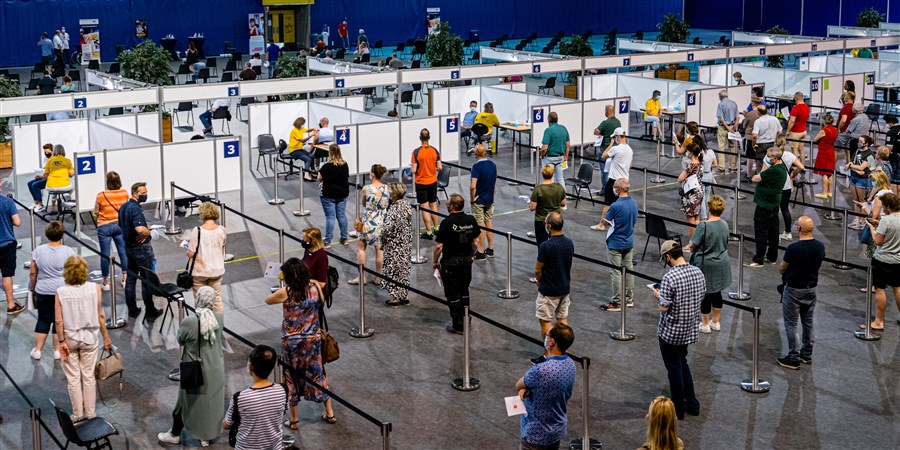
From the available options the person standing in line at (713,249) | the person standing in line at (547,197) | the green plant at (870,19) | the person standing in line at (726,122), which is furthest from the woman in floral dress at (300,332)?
the green plant at (870,19)

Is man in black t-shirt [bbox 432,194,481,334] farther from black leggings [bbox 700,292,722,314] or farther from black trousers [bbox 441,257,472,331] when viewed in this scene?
black leggings [bbox 700,292,722,314]

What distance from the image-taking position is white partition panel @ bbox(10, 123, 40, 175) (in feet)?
56.4

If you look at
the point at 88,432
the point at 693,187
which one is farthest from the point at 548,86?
the point at 88,432

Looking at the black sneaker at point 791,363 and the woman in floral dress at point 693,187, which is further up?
the woman in floral dress at point 693,187

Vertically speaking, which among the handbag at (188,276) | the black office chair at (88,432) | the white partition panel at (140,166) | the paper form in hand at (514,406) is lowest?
the black office chair at (88,432)

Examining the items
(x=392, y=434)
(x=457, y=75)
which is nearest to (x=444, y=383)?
(x=392, y=434)

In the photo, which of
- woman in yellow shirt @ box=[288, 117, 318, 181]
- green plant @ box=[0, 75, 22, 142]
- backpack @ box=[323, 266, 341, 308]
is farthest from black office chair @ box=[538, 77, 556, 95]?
backpack @ box=[323, 266, 341, 308]

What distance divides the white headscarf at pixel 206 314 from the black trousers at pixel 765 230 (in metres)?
7.37

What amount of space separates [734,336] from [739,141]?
9.22m

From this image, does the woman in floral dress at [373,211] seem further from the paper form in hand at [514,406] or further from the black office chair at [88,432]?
the paper form in hand at [514,406]

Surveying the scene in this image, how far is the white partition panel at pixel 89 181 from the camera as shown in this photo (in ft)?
48.5

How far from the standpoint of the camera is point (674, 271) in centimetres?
868

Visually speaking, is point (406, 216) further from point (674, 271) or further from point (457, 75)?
point (457, 75)

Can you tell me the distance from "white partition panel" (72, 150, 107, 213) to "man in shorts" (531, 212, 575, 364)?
24.8 feet
